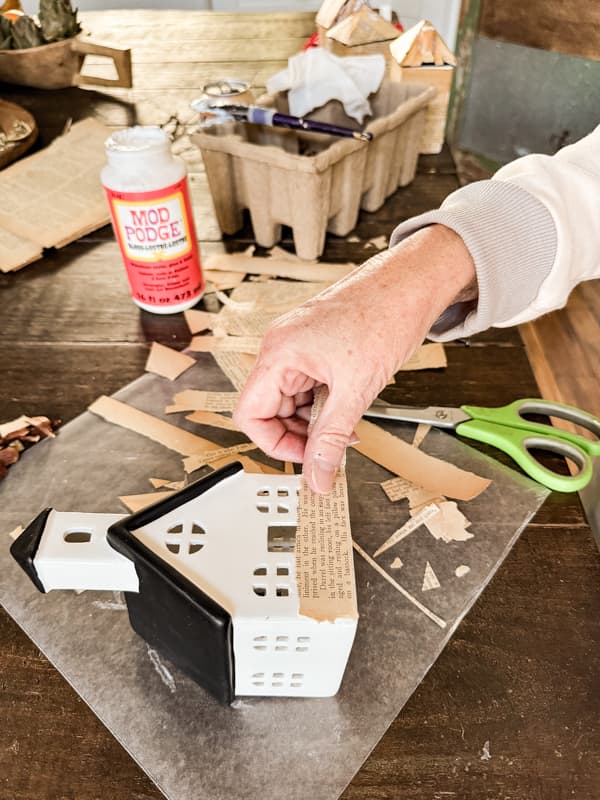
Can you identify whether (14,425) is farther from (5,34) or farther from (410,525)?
(5,34)

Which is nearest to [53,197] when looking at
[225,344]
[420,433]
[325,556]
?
[225,344]

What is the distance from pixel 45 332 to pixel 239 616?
19.7 inches

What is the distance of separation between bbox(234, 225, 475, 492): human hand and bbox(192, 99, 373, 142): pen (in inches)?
14.7

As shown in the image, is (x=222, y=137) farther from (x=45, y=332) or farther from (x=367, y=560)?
(x=367, y=560)

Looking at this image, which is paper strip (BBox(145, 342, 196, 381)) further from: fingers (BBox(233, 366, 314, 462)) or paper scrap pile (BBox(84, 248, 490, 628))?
fingers (BBox(233, 366, 314, 462))

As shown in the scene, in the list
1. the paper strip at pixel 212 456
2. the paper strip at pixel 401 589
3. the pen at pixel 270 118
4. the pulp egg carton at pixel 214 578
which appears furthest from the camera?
the pen at pixel 270 118

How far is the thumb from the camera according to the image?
407 mm

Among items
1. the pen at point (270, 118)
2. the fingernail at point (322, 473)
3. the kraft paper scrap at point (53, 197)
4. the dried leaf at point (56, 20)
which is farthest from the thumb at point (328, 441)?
the dried leaf at point (56, 20)

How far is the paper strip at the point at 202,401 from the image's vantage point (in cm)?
62

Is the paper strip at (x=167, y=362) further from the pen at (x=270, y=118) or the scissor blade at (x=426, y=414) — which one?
the pen at (x=270, y=118)

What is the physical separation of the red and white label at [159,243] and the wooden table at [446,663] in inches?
1.5

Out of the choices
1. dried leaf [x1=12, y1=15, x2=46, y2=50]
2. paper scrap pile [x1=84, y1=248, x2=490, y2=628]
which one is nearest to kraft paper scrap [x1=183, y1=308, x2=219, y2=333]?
paper scrap pile [x1=84, y1=248, x2=490, y2=628]

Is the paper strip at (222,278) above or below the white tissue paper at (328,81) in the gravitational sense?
below

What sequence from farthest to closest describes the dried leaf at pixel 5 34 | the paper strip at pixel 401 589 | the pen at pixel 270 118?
the dried leaf at pixel 5 34, the pen at pixel 270 118, the paper strip at pixel 401 589
